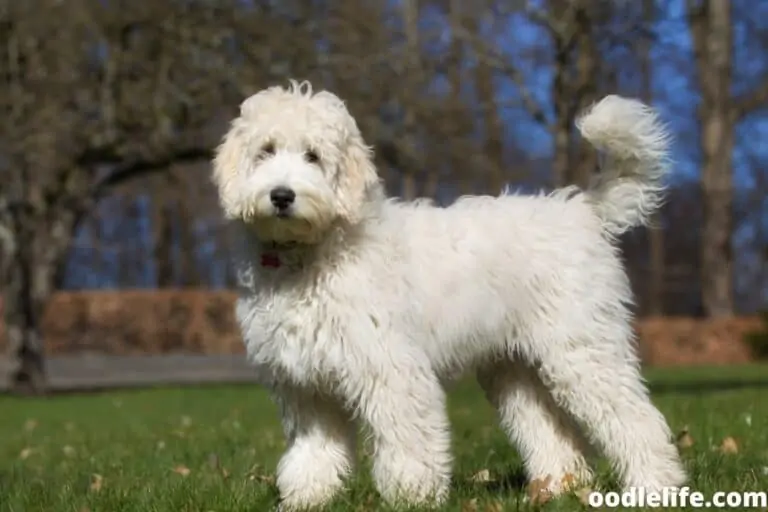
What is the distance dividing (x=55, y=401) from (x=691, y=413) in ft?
39.4

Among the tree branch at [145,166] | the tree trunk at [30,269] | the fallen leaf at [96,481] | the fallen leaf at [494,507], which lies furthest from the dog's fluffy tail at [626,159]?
the tree trunk at [30,269]

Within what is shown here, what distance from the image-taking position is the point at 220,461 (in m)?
7.61

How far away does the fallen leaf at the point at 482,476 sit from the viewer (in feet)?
20.3

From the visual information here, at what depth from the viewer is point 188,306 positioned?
33.0m

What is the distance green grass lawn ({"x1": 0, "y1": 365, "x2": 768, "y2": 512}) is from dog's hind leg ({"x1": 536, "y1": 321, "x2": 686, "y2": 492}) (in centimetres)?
25

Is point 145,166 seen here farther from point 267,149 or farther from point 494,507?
point 494,507

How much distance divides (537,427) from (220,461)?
2468 millimetres

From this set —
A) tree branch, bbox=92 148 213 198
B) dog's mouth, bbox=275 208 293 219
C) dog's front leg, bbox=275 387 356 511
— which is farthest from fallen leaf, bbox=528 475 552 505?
tree branch, bbox=92 148 213 198

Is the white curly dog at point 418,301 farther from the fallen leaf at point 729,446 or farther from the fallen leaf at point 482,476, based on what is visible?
the fallen leaf at point 729,446

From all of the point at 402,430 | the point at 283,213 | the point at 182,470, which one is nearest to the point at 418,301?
the point at 402,430

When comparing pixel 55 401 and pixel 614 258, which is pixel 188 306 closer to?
pixel 55 401

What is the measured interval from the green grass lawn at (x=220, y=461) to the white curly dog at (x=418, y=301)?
0.27m

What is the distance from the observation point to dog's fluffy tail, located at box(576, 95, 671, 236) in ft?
19.5

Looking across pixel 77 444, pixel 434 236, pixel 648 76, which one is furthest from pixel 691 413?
pixel 648 76
